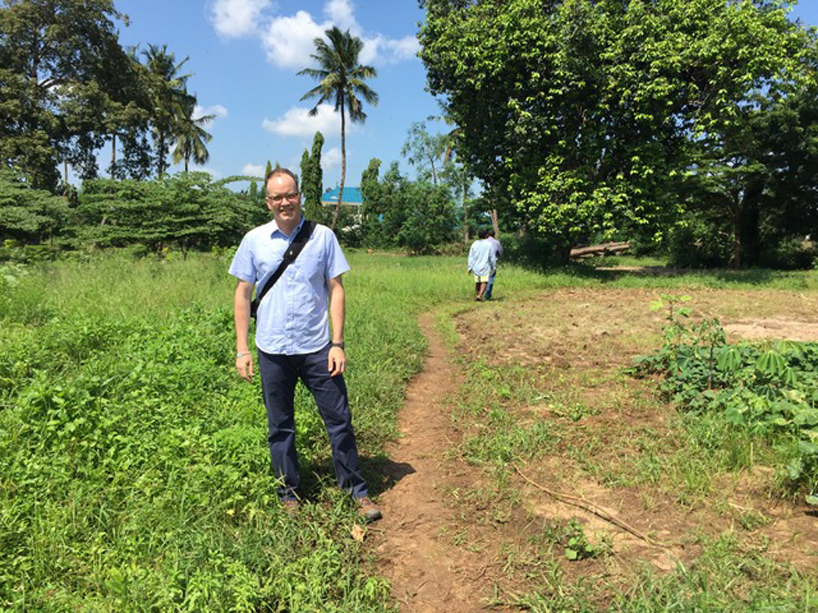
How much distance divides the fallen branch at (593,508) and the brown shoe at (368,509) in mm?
1075

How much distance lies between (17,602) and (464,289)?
1055cm

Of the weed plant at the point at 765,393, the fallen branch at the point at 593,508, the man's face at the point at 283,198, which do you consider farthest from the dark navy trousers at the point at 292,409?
the weed plant at the point at 765,393

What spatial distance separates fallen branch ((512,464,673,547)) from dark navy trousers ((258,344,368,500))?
1.22 meters

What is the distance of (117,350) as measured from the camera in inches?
181

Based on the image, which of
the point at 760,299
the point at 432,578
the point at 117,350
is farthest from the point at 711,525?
the point at 760,299

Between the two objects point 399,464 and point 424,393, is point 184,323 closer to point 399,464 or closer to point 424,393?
point 424,393

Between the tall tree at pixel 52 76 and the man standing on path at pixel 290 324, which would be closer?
the man standing on path at pixel 290 324

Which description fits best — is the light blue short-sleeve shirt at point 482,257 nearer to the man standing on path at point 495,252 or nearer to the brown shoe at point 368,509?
the man standing on path at point 495,252

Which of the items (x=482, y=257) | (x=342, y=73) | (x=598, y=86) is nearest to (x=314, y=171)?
(x=342, y=73)

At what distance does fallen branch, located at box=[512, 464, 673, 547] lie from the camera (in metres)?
2.54

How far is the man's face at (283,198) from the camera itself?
2666mm

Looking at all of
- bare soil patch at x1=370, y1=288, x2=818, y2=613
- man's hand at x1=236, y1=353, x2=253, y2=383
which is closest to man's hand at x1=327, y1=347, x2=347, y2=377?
man's hand at x1=236, y1=353, x2=253, y2=383

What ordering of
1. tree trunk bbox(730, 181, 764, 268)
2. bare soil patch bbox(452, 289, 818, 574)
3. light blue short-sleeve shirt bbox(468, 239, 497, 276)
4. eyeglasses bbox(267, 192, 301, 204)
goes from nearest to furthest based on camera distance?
bare soil patch bbox(452, 289, 818, 574)
eyeglasses bbox(267, 192, 301, 204)
light blue short-sleeve shirt bbox(468, 239, 497, 276)
tree trunk bbox(730, 181, 764, 268)

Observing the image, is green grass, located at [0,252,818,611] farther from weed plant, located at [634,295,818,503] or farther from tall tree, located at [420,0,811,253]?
tall tree, located at [420,0,811,253]
